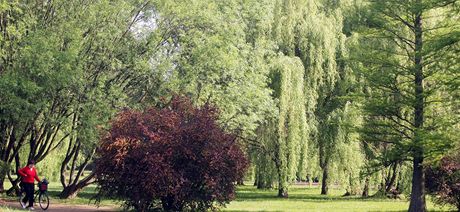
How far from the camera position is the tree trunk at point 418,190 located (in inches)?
822

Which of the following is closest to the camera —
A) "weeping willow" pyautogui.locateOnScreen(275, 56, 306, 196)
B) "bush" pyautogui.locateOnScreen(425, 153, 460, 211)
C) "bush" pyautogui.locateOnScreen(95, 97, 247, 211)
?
"bush" pyautogui.locateOnScreen(95, 97, 247, 211)

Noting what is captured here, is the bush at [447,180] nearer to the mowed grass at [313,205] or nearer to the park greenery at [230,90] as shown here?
the park greenery at [230,90]

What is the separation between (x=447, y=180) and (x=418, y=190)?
5.40ft

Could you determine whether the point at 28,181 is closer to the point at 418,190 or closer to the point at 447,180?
the point at 418,190

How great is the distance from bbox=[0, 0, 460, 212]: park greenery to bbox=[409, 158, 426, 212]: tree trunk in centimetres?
4

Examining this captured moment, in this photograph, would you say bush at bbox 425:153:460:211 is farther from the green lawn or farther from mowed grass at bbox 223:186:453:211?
the green lawn

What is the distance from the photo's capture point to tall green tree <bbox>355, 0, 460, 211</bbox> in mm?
19578

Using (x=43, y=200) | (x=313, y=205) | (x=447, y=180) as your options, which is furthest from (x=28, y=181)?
(x=447, y=180)

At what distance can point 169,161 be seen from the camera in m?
17.2

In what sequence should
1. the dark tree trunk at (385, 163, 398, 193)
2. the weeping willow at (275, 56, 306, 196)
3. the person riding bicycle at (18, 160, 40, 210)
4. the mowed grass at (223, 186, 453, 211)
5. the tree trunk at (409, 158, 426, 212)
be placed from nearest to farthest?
the person riding bicycle at (18, 160, 40, 210) < the tree trunk at (409, 158, 426, 212) < the mowed grass at (223, 186, 453, 211) < the weeping willow at (275, 56, 306, 196) < the dark tree trunk at (385, 163, 398, 193)

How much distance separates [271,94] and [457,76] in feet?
35.2

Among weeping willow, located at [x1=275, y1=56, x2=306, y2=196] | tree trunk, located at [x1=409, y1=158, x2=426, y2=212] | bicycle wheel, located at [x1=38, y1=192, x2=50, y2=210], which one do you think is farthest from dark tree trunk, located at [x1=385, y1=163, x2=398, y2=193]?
bicycle wheel, located at [x1=38, y1=192, x2=50, y2=210]

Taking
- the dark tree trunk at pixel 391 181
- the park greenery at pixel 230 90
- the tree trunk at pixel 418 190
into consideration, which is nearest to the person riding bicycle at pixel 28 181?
the park greenery at pixel 230 90

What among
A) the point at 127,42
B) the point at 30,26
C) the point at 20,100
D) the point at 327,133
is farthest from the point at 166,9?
the point at 327,133
